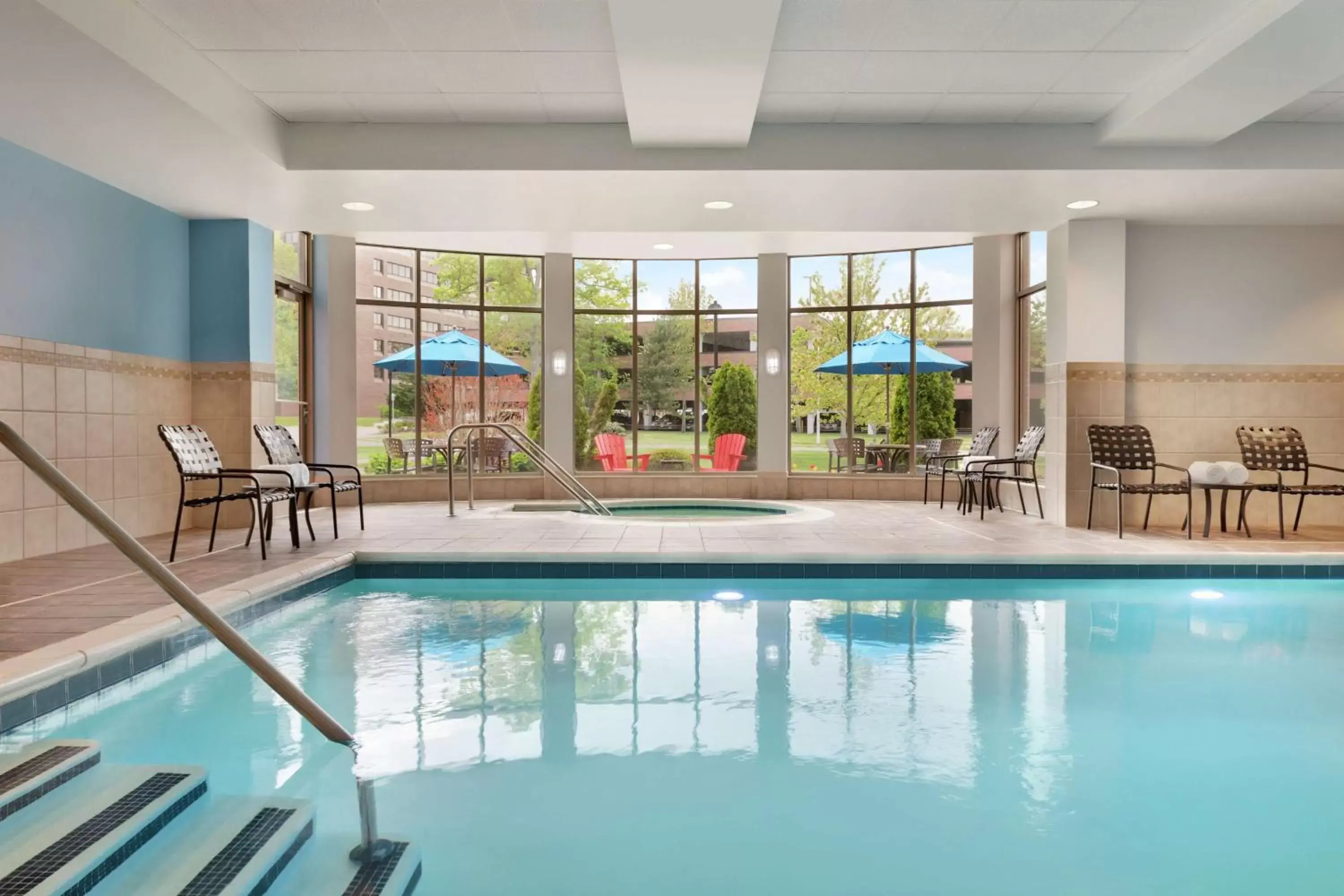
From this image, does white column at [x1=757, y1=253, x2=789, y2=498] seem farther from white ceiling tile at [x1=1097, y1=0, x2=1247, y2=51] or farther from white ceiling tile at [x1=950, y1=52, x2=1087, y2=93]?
white ceiling tile at [x1=1097, y1=0, x2=1247, y2=51]

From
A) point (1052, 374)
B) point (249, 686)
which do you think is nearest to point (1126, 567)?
point (1052, 374)

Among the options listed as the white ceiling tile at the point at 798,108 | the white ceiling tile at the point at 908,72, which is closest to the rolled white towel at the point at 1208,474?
the white ceiling tile at the point at 908,72

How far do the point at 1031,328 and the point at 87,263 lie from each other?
8.61 meters

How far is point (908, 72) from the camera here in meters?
5.20

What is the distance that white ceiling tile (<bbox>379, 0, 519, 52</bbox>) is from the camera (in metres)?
4.39

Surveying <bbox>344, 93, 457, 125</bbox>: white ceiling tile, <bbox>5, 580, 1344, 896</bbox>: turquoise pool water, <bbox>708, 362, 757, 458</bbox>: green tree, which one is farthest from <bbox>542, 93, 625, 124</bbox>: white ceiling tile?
<bbox>708, 362, 757, 458</bbox>: green tree

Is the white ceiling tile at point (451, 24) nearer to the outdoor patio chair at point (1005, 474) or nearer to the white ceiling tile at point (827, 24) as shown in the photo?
the white ceiling tile at point (827, 24)

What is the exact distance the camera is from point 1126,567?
5.95m

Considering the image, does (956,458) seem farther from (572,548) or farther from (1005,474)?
(572,548)

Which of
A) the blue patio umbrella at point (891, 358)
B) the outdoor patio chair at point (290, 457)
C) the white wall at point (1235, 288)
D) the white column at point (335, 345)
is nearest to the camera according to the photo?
the outdoor patio chair at point (290, 457)

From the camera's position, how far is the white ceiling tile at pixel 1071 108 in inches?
219

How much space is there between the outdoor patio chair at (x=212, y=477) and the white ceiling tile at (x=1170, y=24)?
18.1ft

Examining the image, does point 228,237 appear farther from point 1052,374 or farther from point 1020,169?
point 1052,374

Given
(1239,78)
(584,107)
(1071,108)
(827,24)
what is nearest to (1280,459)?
(1071,108)
